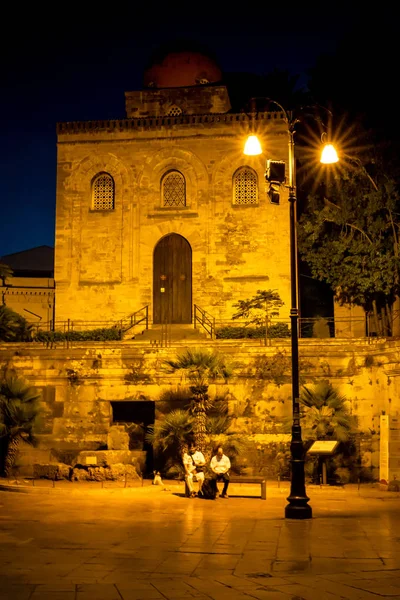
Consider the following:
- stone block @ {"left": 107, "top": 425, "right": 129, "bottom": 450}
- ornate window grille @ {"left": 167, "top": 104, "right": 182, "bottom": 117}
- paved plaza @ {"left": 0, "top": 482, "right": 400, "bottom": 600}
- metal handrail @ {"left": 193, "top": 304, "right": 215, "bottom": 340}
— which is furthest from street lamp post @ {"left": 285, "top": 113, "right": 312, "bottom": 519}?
ornate window grille @ {"left": 167, "top": 104, "right": 182, "bottom": 117}

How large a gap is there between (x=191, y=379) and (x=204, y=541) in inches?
412

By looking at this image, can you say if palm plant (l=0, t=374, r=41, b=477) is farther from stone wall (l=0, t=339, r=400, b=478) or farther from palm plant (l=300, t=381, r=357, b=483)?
palm plant (l=300, t=381, r=357, b=483)

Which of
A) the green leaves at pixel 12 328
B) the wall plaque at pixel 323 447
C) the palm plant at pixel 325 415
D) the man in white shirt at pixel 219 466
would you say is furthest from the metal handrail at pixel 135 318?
the man in white shirt at pixel 219 466

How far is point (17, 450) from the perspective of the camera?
21.6 m

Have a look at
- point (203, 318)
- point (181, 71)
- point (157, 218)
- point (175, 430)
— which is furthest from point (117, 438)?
point (181, 71)

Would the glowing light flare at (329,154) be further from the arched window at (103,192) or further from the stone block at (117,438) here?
the arched window at (103,192)

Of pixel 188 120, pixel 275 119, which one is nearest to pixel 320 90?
pixel 275 119

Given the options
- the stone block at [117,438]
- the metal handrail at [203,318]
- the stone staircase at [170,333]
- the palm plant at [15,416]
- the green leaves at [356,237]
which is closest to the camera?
the palm plant at [15,416]

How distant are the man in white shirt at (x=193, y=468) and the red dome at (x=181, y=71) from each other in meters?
19.2

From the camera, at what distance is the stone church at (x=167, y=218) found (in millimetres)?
29500

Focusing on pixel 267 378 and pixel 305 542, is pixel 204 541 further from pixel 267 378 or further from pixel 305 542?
pixel 267 378

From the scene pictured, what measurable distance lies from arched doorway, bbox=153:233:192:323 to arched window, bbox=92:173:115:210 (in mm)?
2646

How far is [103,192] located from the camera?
101ft

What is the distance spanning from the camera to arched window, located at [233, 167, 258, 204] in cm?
3002
